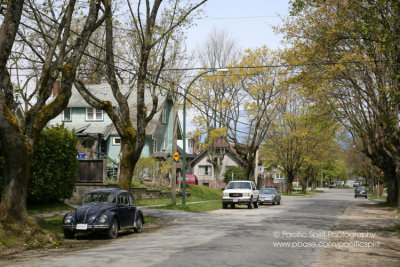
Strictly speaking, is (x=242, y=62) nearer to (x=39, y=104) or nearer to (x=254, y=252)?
(x=39, y=104)

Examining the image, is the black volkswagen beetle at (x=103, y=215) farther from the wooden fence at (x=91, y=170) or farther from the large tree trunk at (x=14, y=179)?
the wooden fence at (x=91, y=170)

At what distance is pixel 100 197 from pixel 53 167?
5.78 metres

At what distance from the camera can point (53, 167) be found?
2031cm

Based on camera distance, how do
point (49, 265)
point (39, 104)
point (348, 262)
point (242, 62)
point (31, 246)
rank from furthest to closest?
1. point (242, 62)
2. point (39, 104)
3. point (31, 246)
4. point (348, 262)
5. point (49, 265)

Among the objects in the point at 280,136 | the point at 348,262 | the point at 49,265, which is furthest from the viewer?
the point at 280,136

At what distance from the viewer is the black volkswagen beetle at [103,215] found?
14156 mm

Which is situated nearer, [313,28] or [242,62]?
[313,28]

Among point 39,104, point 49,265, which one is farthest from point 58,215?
point 49,265

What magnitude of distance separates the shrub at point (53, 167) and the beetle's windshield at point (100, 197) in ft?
15.6

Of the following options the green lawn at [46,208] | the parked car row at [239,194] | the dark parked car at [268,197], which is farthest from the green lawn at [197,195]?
the green lawn at [46,208]

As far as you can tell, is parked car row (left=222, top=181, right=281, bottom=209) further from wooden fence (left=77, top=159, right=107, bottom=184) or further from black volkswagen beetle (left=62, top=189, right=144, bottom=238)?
black volkswagen beetle (left=62, top=189, right=144, bottom=238)

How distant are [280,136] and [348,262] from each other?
52.4m

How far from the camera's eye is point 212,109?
44969mm

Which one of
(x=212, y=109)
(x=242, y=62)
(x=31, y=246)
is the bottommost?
(x=31, y=246)
